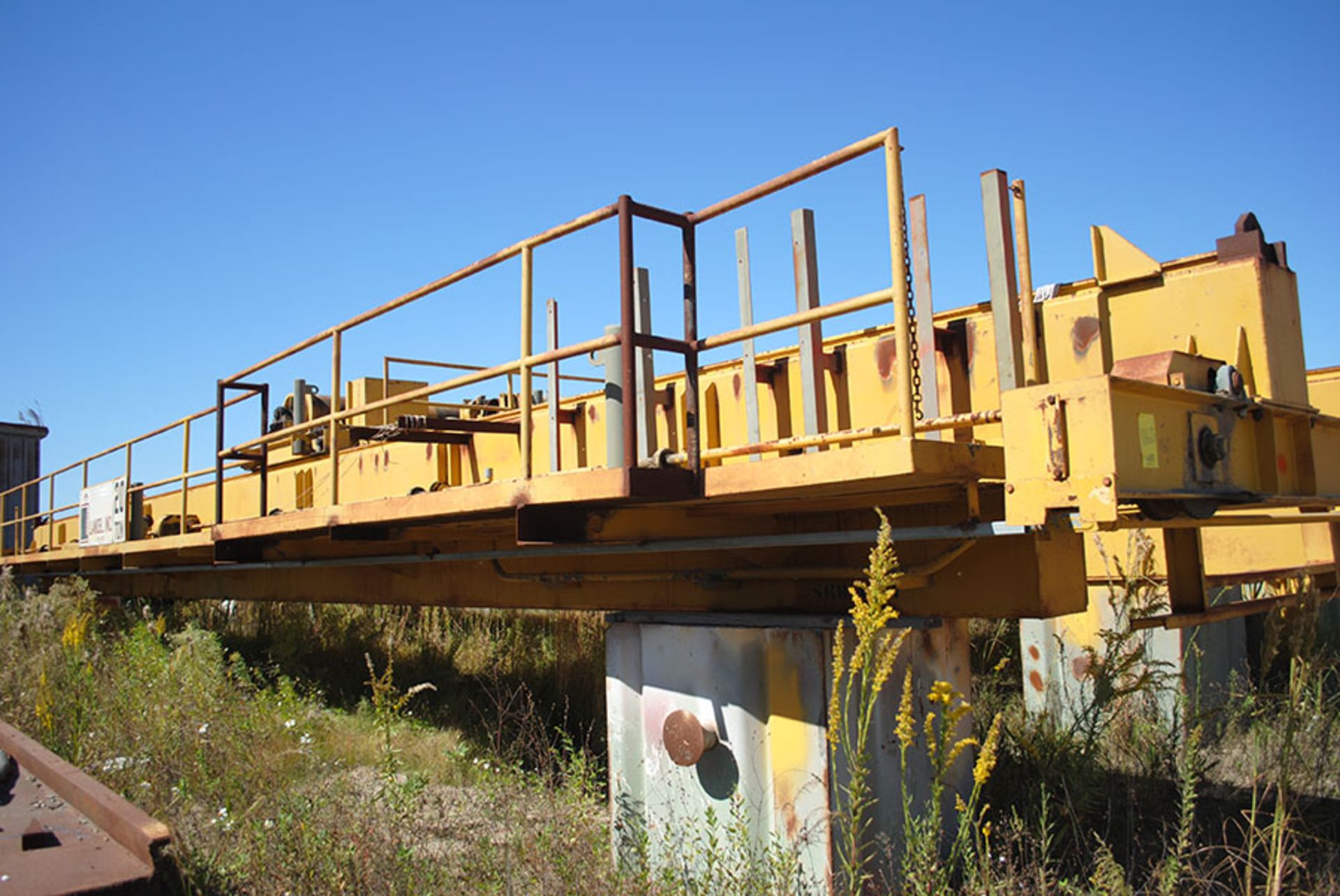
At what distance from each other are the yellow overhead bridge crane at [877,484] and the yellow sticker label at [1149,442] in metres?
0.01

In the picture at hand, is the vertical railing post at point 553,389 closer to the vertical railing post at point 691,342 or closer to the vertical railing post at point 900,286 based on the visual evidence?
the vertical railing post at point 691,342

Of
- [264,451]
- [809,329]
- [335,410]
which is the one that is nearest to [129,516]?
[264,451]

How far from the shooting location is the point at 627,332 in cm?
416

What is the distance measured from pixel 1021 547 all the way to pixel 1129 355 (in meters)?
1.13

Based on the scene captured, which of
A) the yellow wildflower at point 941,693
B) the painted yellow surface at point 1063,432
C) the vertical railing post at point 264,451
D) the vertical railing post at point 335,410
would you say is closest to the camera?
the yellow wildflower at point 941,693

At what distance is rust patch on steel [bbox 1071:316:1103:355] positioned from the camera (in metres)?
4.58

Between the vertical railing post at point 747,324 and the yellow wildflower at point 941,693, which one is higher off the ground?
the vertical railing post at point 747,324

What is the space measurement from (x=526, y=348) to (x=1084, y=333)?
260 cm

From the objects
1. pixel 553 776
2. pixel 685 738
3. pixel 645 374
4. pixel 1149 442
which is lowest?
pixel 553 776

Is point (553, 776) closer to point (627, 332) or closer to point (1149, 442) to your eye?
point (627, 332)

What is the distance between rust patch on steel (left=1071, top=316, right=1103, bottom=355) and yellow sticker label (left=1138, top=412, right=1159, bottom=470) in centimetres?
125

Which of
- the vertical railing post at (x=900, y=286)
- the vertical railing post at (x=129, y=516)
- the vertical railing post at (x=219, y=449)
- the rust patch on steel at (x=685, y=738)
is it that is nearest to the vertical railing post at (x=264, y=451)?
the vertical railing post at (x=219, y=449)

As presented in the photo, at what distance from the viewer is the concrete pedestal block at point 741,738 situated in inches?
168

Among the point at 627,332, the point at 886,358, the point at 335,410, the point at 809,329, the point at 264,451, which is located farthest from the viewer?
the point at 264,451
